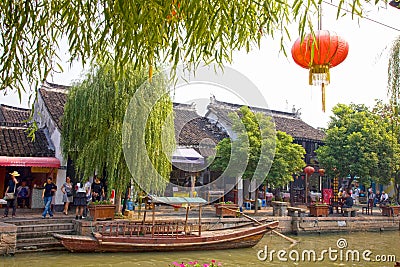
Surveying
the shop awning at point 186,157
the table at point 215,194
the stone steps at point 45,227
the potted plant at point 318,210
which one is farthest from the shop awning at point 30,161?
the potted plant at point 318,210

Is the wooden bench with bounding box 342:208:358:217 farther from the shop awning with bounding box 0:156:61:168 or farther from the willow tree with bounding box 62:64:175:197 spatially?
the shop awning with bounding box 0:156:61:168

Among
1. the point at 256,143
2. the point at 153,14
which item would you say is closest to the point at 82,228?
the point at 256,143

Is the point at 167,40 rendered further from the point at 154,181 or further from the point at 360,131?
the point at 360,131

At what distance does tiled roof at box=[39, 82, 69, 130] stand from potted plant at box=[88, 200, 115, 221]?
11.0 ft

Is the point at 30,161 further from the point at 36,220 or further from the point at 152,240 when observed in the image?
the point at 152,240

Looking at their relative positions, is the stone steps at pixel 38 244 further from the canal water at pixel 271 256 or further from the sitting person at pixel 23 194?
the sitting person at pixel 23 194

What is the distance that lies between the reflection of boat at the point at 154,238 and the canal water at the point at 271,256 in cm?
14

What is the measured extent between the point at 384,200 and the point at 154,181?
11.3 meters

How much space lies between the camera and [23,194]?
10.6 meters

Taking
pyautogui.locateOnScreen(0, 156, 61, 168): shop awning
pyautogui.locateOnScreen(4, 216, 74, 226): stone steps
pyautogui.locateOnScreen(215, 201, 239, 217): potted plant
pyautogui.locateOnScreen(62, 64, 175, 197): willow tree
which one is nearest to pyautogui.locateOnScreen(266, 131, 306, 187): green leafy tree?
pyautogui.locateOnScreen(215, 201, 239, 217): potted plant

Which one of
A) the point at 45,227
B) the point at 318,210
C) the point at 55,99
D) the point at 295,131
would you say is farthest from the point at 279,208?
the point at 55,99

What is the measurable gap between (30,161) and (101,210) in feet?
10.0

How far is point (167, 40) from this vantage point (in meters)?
1.84

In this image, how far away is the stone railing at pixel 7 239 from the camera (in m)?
7.15
